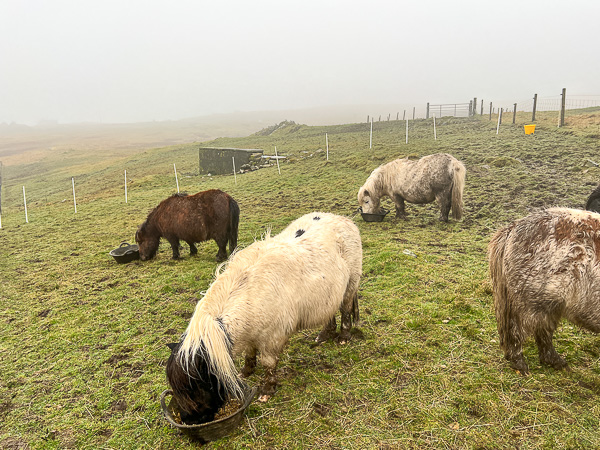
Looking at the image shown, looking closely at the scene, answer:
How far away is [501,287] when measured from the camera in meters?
3.67

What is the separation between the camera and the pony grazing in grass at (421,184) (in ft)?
30.0

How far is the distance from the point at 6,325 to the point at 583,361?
8.38 metres

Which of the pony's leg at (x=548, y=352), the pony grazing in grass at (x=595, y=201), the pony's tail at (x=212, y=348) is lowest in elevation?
the pony's leg at (x=548, y=352)

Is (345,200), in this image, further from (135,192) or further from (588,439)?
(135,192)

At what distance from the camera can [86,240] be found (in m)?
10.7

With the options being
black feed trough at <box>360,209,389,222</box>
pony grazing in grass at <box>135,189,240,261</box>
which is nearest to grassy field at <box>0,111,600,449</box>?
black feed trough at <box>360,209,389,222</box>

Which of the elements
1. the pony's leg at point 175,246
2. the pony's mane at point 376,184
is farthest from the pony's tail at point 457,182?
the pony's leg at point 175,246

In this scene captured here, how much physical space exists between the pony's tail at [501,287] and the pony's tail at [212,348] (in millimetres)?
2898

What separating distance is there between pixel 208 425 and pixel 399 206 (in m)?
8.62

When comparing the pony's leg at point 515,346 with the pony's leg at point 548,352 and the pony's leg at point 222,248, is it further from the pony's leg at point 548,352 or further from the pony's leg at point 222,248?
the pony's leg at point 222,248

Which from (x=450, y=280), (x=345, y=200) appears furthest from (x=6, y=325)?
(x=345, y=200)

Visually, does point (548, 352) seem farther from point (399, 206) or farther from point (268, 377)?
point (399, 206)

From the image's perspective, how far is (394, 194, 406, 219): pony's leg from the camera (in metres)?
10.2

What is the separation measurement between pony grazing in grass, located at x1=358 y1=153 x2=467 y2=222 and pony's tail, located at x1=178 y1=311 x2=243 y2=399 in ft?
26.1
